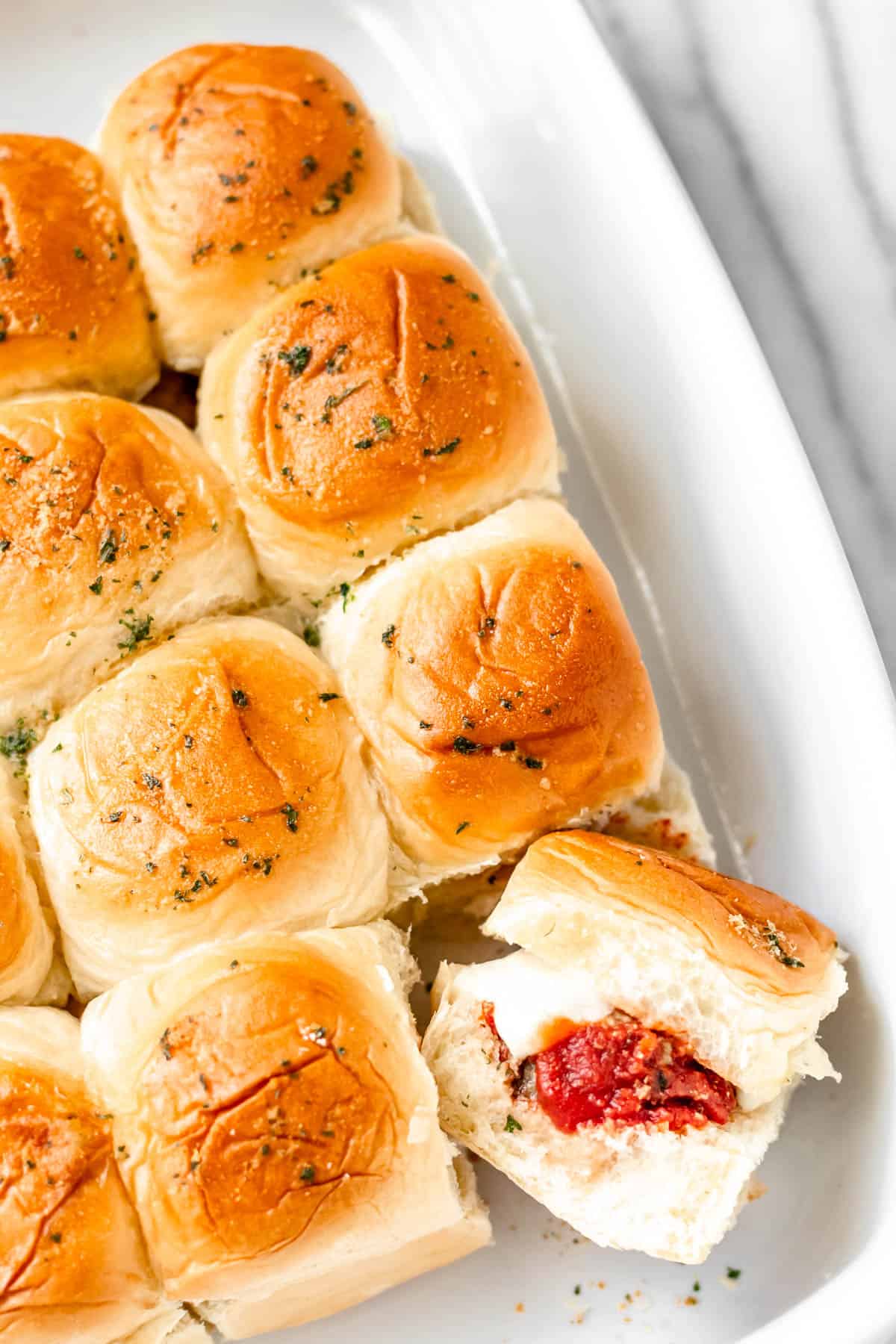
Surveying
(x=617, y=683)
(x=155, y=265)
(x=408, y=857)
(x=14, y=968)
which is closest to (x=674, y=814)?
(x=617, y=683)

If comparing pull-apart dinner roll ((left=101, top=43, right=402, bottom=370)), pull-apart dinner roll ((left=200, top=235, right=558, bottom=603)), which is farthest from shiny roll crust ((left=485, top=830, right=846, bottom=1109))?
pull-apart dinner roll ((left=101, top=43, right=402, bottom=370))

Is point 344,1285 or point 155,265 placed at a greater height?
point 155,265

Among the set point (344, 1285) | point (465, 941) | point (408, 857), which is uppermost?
point (408, 857)

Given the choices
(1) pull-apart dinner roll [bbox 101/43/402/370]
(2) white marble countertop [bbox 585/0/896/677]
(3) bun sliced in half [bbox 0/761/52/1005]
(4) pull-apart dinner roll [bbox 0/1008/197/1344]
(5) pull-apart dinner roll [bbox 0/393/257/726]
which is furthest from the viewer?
(2) white marble countertop [bbox 585/0/896/677]

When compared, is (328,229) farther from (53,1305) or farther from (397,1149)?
(53,1305)

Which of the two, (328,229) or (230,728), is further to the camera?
(328,229)

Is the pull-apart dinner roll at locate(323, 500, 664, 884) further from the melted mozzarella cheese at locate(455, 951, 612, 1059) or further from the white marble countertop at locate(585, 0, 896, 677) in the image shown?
the white marble countertop at locate(585, 0, 896, 677)
